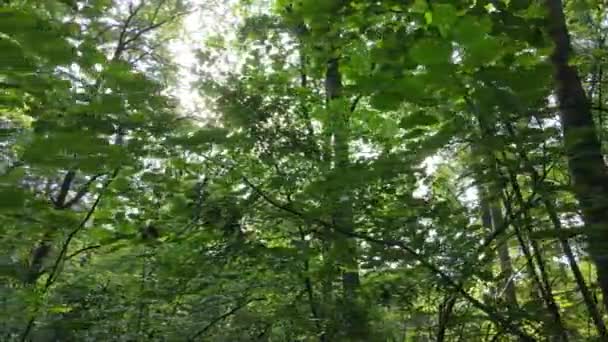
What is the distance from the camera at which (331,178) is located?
7.14 feet

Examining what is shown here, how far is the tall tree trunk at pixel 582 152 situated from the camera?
167cm

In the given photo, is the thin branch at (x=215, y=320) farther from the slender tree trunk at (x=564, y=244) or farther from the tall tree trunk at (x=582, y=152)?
the tall tree trunk at (x=582, y=152)

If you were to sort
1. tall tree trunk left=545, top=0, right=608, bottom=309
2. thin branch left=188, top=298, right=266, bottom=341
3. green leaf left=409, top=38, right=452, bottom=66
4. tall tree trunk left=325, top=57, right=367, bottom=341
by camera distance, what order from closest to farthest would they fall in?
green leaf left=409, top=38, right=452, bottom=66 < tall tree trunk left=545, top=0, right=608, bottom=309 < tall tree trunk left=325, top=57, right=367, bottom=341 < thin branch left=188, top=298, right=266, bottom=341

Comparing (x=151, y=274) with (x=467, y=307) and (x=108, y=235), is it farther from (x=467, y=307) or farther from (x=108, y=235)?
(x=467, y=307)

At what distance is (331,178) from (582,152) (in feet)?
3.02

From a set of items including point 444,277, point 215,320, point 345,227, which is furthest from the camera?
point 215,320

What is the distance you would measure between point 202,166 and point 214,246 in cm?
49

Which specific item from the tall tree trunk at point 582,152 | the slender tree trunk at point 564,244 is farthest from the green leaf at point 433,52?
the slender tree trunk at point 564,244

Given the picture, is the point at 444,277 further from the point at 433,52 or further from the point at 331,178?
the point at 433,52

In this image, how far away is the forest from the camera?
1.51 metres

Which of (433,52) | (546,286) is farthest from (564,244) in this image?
(433,52)

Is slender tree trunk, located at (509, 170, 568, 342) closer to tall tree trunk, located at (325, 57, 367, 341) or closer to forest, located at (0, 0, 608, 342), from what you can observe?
forest, located at (0, 0, 608, 342)

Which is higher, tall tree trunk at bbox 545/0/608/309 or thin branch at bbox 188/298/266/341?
tall tree trunk at bbox 545/0/608/309

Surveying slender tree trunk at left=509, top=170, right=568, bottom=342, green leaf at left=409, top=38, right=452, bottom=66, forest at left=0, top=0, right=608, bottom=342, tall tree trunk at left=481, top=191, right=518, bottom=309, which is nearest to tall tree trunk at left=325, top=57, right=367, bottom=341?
forest at left=0, top=0, right=608, bottom=342
